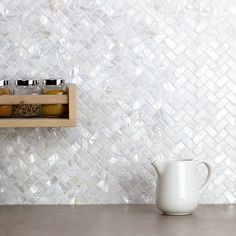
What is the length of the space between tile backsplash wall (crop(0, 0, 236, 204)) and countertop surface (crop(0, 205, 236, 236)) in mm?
102

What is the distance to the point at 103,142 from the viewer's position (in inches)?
94.8

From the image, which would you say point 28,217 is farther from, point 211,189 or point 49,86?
point 211,189

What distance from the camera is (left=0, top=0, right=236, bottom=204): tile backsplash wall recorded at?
7.84 feet

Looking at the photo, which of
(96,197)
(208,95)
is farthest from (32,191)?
(208,95)

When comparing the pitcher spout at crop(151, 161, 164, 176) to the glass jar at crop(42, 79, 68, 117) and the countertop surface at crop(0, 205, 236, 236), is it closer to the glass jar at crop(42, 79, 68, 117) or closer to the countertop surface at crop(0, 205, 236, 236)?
the countertop surface at crop(0, 205, 236, 236)

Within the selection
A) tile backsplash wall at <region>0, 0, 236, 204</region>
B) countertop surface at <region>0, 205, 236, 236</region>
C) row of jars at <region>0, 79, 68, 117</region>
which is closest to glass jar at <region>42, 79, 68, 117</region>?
row of jars at <region>0, 79, 68, 117</region>

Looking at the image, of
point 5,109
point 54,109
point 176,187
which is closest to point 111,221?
point 176,187

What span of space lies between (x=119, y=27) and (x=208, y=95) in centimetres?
42

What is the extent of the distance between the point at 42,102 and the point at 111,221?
Result: 1.62 ft

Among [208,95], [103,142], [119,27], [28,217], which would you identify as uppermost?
[119,27]

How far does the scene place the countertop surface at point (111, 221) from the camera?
192 centimetres

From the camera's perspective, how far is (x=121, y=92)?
7.88ft

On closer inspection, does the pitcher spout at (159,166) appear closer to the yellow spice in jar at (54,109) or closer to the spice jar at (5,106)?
the yellow spice in jar at (54,109)

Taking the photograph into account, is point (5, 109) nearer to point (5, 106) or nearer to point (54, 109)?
point (5, 106)
